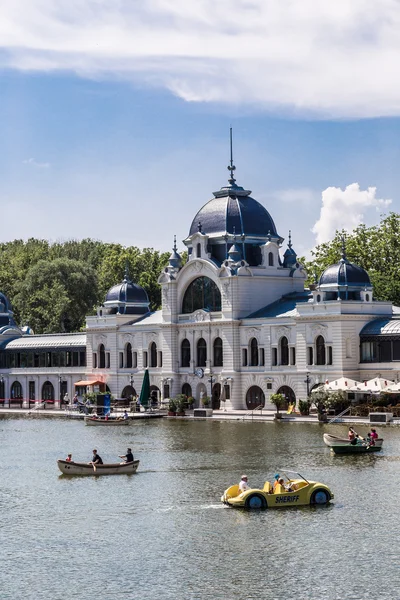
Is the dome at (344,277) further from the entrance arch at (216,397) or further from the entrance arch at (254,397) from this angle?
the entrance arch at (216,397)

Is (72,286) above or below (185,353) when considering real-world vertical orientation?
above

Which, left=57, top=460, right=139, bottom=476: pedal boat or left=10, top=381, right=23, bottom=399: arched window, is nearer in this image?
left=57, top=460, right=139, bottom=476: pedal boat

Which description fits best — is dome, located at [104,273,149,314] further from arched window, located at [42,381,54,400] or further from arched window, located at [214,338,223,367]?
arched window, located at [214,338,223,367]

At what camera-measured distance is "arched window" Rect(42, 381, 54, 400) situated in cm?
13838

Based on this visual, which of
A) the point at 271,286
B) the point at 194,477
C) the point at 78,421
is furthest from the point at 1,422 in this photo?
the point at 194,477

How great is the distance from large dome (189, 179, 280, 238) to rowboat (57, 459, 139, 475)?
5600cm

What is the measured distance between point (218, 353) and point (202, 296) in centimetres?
605

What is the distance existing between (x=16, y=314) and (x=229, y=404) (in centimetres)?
6461

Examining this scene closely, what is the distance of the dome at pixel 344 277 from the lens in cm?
10638

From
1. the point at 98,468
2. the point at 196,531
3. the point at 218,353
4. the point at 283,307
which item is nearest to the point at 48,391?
the point at 218,353

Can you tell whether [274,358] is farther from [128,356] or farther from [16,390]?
[16,390]

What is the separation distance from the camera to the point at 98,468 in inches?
2557

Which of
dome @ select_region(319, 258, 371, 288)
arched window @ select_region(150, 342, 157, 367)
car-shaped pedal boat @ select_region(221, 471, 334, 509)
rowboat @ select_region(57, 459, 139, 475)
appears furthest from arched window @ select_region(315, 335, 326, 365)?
car-shaped pedal boat @ select_region(221, 471, 334, 509)

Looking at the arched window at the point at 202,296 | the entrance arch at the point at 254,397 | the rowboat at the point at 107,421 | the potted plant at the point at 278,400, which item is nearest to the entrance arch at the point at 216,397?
the entrance arch at the point at 254,397
